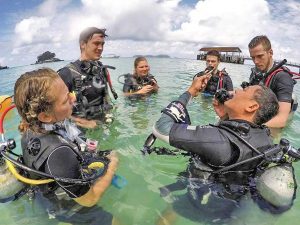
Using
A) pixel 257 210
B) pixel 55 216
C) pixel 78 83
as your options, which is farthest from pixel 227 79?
pixel 55 216

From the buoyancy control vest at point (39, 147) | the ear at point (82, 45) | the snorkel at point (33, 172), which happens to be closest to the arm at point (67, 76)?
the ear at point (82, 45)

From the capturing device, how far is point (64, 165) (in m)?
2.78

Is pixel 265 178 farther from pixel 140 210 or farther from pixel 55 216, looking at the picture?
pixel 55 216

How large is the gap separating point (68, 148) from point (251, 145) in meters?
1.94

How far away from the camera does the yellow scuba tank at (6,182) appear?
3182mm

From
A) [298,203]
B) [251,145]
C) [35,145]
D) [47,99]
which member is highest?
[47,99]

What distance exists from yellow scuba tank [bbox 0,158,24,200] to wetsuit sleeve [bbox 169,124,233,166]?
71.6 inches

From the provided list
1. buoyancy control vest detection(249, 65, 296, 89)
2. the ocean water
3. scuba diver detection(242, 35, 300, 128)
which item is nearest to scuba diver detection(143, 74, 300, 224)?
the ocean water

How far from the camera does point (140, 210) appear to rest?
412 centimetres

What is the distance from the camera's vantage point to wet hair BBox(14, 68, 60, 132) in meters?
2.74

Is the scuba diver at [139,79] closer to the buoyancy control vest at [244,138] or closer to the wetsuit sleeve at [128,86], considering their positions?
the wetsuit sleeve at [128,86]

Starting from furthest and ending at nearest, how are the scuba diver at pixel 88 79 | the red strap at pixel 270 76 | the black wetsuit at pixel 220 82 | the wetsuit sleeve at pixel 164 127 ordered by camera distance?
the black wetsuit at pixel 220 82
the red strap at pixel 270 76
the scuba diver at pixel 88 79
the wetsuit sleeve at pixel 164 127

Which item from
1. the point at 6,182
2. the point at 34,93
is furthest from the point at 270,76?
the point at 6,182

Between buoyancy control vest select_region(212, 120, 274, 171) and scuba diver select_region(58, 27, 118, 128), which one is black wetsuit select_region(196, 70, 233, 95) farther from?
buoyancy control vest select_region(212, 120, 274, 171)
